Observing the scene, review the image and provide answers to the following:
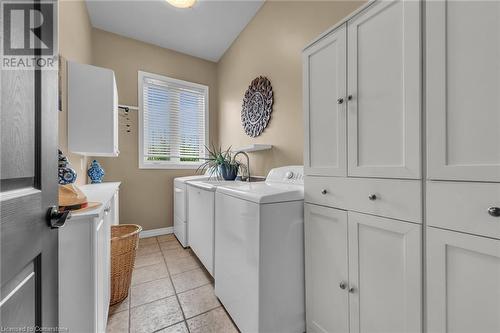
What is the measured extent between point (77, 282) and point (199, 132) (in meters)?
2.88

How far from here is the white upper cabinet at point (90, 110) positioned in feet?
6.00

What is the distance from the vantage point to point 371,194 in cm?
93

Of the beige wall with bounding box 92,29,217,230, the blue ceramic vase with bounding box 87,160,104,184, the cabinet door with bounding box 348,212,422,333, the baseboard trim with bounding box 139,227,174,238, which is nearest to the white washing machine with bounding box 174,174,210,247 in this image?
the baseboard trim with bounding box 139,227,174,238

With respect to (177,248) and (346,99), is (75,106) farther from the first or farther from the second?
(346,99)

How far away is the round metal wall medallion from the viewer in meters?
2.28

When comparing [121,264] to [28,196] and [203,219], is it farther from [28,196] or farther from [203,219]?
[28,196]

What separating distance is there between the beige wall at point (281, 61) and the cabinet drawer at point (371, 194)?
748 millimetres

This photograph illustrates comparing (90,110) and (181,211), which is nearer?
(90,110)

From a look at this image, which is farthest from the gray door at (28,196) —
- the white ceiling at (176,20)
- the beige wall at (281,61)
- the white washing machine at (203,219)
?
the white ceiling at (176,20)

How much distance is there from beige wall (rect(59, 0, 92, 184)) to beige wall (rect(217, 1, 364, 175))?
1.77 metres

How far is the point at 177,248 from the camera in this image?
2.66 metres

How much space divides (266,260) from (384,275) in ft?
1.76

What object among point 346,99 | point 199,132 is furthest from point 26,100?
point 199,132

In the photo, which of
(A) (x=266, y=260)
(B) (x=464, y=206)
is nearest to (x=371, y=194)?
(B) (x=464, y=206)
